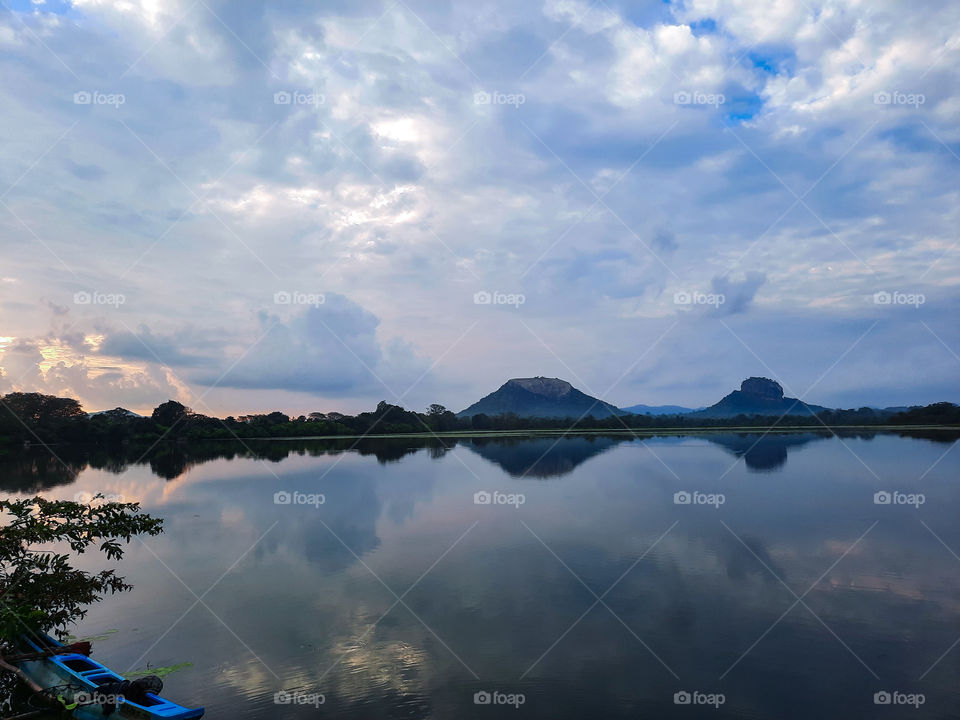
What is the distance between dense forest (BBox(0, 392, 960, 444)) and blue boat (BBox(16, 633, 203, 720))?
93.0 metres

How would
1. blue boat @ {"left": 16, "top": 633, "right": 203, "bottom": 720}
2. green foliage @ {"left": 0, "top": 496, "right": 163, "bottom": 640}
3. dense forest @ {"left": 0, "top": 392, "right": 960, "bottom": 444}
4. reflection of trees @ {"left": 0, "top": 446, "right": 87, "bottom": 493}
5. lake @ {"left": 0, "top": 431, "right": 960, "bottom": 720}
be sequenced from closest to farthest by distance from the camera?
1. blue boat @ {"left": 16, "top": 633, "right": 203, "bottom": 720}
2. green foliage @ {"left": 0, "top": 496, "right": 163, "bottom": 640}
3. lake @ {"left": 0, "top": 431, "right": 960, "bottom": 720}
4. reflection of trees @ {"left": 0, "top": 446, "right": 87, "bottom": 493}
5. dense forest @ {"left": 0, "top": 392, "right": 960, "bottom": 444}

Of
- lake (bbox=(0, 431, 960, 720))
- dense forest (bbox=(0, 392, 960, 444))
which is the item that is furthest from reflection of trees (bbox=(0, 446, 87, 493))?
dense forest (bbox=(0, 392, 960, 444))

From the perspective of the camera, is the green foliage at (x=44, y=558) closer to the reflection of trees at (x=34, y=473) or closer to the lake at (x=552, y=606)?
the lake at (x=552, y=606)

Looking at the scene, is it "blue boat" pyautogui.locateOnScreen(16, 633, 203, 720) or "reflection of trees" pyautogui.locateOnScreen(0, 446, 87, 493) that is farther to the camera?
"reflection of trees" pyautogui.locateOnScreen(0, 446, 87, 493)

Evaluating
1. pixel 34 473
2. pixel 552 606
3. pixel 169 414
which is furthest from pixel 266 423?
pixel 552 606

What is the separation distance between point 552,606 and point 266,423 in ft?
395

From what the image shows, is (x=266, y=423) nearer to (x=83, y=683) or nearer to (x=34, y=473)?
(x=34, y=473)

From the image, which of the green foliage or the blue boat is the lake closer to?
the blue boat

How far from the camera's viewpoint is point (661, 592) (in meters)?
15.3

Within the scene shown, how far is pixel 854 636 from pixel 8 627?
16485 millimetres

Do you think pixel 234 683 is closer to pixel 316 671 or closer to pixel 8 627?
pixel 316 671

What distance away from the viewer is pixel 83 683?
9.16m

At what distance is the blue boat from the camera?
8.11m

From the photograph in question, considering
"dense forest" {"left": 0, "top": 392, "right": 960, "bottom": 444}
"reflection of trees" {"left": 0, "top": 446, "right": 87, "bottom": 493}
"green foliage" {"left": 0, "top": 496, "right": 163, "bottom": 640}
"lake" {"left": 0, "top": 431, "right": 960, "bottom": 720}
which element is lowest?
"lake" {"left": 0, "top": 431, "right": 960, "bottom": 720}
